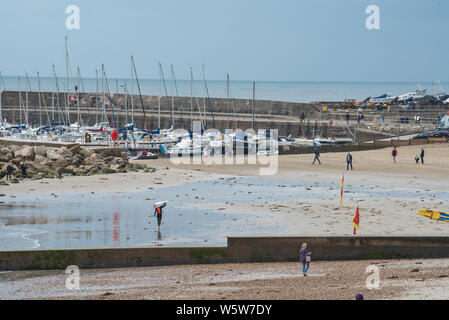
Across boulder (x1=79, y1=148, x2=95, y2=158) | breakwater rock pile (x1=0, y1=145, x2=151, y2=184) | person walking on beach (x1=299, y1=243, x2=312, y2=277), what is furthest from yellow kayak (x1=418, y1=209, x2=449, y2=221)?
boulder (x1=79, y1=148, x2=95, y2=158)

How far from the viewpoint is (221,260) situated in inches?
751

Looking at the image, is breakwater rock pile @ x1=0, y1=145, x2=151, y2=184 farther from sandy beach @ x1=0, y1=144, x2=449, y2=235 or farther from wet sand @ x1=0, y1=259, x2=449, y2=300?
wet sand @ x1=0, y1=259, x2=449, y2=300

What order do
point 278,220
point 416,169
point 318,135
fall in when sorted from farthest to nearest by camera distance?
point 318,135 → point 416,169 → point 278,220

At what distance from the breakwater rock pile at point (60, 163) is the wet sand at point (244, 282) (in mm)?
21048

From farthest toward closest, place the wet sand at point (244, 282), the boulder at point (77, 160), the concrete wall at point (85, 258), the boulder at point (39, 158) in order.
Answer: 1. the boulder at point (77, 160)
2. the boulder at point (39, 158)
3. the concrete wall at point (85, 258)
4. the wet sand at point (244, 282)

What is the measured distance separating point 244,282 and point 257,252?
91.0 inches

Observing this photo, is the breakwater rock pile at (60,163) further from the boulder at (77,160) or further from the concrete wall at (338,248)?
the concrete wall at (338,248)

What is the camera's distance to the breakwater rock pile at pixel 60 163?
1537 inches

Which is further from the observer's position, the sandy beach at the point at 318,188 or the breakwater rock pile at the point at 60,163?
the breakwater rock pile at the point at 60,163

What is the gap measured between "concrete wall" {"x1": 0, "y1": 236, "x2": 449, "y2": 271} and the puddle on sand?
2319mm

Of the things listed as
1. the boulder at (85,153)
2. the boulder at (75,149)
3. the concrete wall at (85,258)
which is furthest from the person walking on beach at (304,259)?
the boulder at (75,149)
